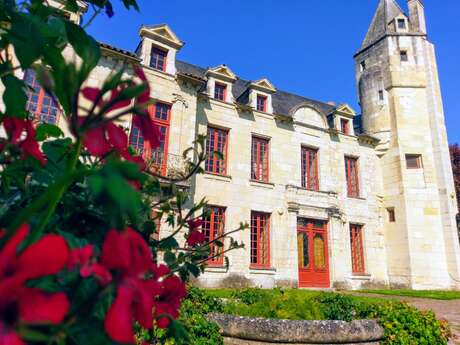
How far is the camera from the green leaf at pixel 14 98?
89cm

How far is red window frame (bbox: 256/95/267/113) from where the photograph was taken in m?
15.1

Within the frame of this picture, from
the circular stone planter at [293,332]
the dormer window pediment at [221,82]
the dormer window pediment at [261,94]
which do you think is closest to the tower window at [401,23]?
the dormer window pediment at [261,94]

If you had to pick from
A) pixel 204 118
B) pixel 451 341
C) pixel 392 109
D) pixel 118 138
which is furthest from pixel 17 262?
pixel 392 109

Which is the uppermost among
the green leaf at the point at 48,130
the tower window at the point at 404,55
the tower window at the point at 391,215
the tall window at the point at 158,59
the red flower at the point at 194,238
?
the tower window at the point at 404,55

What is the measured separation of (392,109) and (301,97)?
5117 millimetres

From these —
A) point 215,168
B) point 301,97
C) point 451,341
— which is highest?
point 301,97

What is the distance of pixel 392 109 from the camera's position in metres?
16.8

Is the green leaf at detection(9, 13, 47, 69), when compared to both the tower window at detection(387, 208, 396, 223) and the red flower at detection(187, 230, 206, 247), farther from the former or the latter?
the tower window at detection(387, 208, 396, 223)

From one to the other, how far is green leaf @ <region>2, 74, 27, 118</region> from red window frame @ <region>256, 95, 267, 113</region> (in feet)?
47.5

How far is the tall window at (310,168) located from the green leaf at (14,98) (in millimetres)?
14822

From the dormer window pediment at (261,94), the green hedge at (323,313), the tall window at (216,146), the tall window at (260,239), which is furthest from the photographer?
the dormer window pediment at (261,94)

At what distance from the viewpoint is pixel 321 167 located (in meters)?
15.6

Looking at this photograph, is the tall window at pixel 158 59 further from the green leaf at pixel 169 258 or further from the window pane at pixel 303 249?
the green leaf at pixel 169 258

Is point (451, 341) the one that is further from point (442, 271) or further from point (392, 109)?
point (392, 109)
